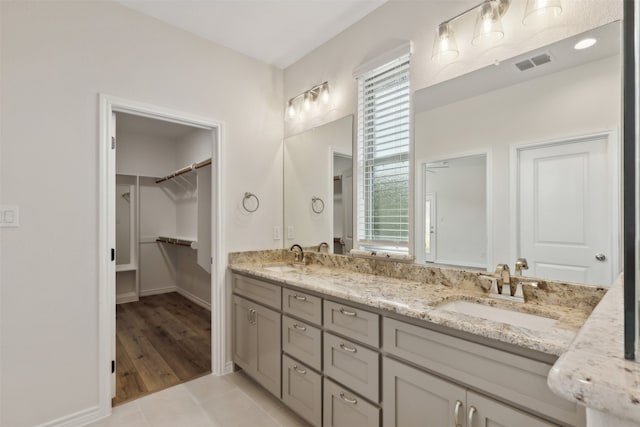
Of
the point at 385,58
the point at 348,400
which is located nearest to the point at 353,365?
the point at 348,400

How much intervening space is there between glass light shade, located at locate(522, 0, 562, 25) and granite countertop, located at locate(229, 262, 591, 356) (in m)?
1.30

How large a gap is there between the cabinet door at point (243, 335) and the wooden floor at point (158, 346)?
13.9 inches

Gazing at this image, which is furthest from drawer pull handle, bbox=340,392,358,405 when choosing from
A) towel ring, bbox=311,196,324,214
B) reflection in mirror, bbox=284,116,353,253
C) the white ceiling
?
the white ceiling

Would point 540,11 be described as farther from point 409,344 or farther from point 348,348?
point 348,348

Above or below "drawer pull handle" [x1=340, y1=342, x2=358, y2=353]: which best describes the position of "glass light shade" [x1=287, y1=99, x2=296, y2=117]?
above

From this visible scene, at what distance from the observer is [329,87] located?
102 inches

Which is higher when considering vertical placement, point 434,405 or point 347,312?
point 347,312

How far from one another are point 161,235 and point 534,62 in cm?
528

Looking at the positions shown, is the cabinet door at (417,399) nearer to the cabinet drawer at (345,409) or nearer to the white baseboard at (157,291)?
the cabinet drawer at (345,409)

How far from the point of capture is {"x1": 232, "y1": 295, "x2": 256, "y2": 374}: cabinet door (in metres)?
2.36

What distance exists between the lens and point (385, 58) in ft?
6.93

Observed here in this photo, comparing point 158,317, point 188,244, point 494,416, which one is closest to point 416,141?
point 494,416

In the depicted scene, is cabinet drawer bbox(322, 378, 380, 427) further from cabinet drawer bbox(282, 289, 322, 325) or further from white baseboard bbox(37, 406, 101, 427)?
white baseboard bbox(37, 406, 101, 427)

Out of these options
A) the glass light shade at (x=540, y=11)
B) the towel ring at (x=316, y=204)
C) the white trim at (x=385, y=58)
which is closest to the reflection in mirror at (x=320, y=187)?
the towel ring at (x=316, y=204)
